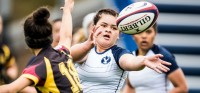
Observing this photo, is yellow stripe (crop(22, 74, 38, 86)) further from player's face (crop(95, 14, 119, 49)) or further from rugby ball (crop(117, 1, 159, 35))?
rugby ball (crop(117, 1, 159, 35))

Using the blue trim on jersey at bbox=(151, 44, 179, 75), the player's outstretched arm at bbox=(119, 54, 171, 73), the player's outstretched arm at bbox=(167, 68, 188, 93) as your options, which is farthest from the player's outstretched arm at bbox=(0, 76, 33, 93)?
the player's outstretched arm at bbox=(167, 68, 188, 93)

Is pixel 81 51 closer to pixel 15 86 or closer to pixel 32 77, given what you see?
pixel 32 77

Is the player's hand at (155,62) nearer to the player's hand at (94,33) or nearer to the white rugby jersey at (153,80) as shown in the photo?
the player's hand at (94,33)

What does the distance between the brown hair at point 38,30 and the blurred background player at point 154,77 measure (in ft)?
7.79

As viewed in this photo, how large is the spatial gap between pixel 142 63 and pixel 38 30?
89 centimetres

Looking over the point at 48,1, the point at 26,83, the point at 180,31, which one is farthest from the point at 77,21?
the point at 26,83

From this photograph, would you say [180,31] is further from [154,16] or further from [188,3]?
[154,16]

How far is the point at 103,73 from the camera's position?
21.2ft

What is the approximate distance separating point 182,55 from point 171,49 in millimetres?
206

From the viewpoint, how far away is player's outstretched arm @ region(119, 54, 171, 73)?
558cm

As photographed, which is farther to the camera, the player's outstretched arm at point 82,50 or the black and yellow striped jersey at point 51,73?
the player's outstretched arm at point 82,50

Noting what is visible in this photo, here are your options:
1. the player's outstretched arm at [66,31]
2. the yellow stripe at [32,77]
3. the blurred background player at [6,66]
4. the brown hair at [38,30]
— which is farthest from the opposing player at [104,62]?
the blurred background player at [6,66]

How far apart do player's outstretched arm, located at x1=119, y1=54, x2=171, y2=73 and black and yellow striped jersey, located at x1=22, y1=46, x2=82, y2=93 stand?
16.9 inches

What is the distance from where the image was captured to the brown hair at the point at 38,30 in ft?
19.6
